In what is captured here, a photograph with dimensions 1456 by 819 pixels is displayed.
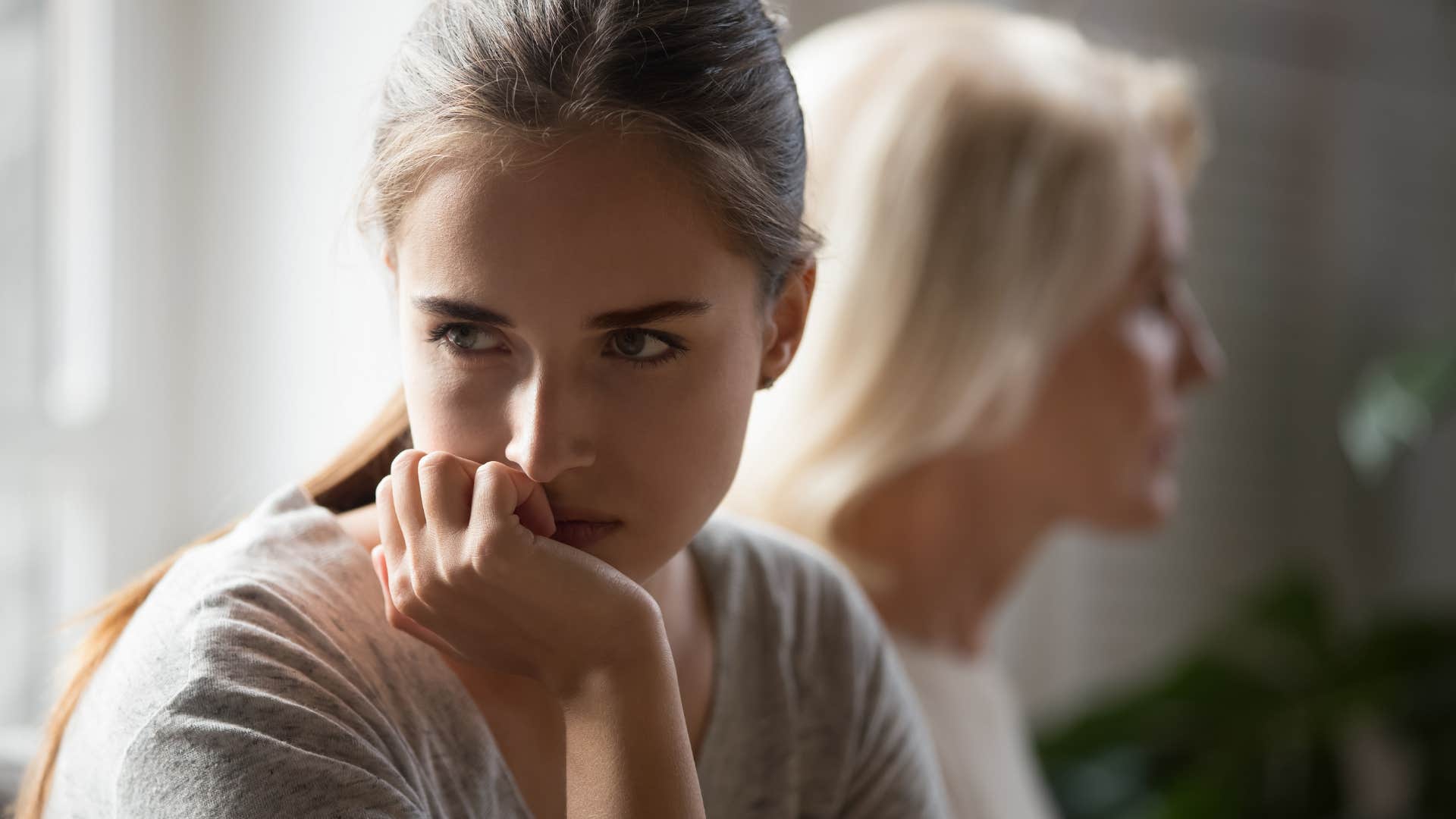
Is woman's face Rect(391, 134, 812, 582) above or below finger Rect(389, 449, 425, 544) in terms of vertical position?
above

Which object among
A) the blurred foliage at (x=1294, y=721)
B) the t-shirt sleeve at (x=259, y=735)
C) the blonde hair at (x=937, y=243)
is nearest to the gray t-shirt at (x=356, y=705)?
the t-shirt sleeve at (x=259, y=735)

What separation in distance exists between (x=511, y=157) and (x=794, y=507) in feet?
2.71

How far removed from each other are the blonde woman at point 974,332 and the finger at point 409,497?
2.43 feet

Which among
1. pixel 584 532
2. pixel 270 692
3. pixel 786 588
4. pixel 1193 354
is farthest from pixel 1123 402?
pixel 270 692

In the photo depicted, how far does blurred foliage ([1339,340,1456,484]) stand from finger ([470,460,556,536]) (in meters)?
1.67

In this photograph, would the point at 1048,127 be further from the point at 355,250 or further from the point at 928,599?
the point at 355,250

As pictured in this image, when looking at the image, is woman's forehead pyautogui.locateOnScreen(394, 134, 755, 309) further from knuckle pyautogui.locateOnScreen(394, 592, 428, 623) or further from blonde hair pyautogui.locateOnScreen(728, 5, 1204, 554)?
blonde hair pyautogui.locateOnScreen(728, 5, 1204, 554)

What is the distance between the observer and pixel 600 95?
0.61 m

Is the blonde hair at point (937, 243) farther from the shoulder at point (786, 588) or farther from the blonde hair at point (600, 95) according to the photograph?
the blonde hair at point (600, 95)

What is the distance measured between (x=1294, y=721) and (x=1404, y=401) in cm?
54

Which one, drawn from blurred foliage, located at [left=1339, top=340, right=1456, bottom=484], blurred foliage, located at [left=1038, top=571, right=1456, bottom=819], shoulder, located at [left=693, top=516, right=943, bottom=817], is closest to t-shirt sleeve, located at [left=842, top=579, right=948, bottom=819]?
shoulder, located at [left=693, top=516, right=943, bottom=817]

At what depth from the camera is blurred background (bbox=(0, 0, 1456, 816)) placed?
5.93ft

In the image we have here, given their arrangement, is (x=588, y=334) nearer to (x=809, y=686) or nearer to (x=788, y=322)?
(x=788, y=322)

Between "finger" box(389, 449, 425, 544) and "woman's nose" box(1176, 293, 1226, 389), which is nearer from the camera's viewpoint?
"finger" box(389, 449, 425, 544)
